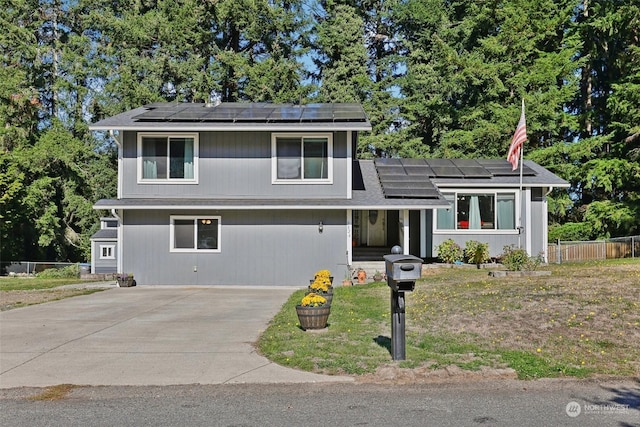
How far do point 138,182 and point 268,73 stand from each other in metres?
17.5

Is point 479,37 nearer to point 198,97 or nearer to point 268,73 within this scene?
point 268,73

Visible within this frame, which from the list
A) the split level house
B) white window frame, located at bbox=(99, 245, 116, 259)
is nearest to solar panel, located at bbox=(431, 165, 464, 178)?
the split level house

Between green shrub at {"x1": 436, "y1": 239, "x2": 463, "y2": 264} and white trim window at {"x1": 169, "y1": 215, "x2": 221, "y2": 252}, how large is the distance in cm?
745

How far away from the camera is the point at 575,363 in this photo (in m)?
6.61

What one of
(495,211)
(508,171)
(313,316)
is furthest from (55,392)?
(508,171)

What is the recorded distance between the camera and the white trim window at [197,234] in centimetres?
1753

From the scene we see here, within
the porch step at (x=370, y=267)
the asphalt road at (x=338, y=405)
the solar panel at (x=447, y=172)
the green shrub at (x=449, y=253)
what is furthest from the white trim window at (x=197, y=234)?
the asphalt road at (x=338, y=405)

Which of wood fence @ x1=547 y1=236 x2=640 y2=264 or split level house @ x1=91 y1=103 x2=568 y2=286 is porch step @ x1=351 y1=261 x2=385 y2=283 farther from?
wood fence @ x1=547 y1=236 x2=640 y2=264

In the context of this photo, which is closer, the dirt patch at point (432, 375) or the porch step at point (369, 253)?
the dirt patch at point (432, 375)

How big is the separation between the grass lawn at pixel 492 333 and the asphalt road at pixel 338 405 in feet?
1.85

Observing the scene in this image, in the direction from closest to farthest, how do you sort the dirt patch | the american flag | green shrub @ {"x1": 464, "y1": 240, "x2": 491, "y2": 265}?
the dirt patch → green shrub @ {"x1": 464, "y1": 240, "x2": 491, "y2": 265} → the american flag

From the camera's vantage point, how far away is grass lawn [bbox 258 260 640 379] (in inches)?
263

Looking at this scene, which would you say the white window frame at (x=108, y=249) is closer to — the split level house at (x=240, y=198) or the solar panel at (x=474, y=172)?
the split level house at (x=240, y=198)

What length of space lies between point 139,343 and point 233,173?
396 inches
